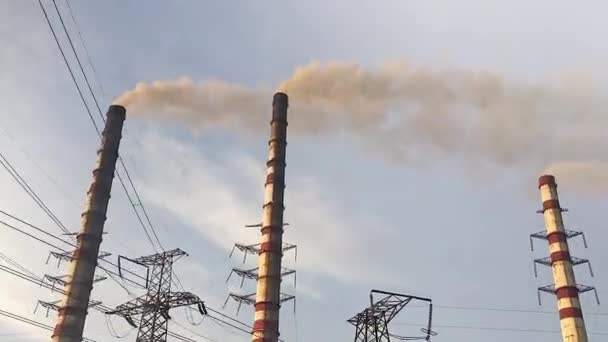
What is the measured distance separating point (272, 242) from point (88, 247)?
10317 millimetres

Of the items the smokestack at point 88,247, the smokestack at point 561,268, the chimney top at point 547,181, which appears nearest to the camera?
the smokestack at point 88,247

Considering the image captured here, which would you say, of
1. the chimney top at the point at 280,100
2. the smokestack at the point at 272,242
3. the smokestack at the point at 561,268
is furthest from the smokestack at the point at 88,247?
the smokestack at the point at 561,268

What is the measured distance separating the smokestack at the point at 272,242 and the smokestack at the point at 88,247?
366 inches

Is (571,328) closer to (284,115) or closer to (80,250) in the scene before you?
(284,115)

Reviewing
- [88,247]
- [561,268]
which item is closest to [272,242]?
[88,247]

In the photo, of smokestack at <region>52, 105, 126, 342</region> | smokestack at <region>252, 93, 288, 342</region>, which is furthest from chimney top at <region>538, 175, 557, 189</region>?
smokestack at <region>52, 105, 126, 342</region>

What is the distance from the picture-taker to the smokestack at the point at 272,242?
3309cm

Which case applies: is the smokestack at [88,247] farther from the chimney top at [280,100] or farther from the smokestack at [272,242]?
the chimney top at [280,100]

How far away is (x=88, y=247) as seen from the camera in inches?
1292

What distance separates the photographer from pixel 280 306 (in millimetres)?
34625

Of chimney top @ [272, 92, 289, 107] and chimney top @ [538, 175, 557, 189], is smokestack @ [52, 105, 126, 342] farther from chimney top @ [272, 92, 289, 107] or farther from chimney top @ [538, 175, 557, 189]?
chimney top @ [538, 175, 557, 189]

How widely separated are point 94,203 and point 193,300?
27.0 ft

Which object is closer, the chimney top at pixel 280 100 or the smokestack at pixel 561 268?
the smokestack at pixel 561 268

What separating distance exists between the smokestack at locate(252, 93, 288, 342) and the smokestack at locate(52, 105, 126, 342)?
931cm
